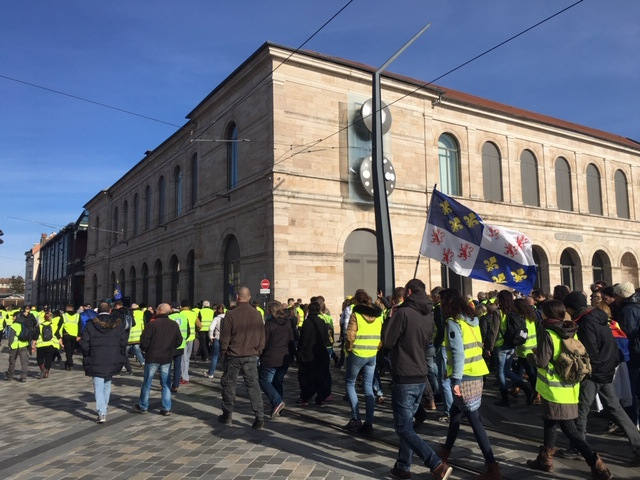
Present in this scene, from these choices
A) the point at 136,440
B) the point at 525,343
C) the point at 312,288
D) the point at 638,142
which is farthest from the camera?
the point at 638,142

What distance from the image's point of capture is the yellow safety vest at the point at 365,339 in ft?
22.8

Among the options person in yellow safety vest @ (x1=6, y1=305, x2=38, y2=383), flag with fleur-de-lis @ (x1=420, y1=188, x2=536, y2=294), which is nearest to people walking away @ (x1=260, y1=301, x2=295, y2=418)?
flag with fleur-de-lis @ (x1=420, y1=188, x2=536, y2=294)

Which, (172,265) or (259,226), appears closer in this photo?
(259,226)

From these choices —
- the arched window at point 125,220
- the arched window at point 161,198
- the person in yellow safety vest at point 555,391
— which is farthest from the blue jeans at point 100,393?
the arched window at point 125,220

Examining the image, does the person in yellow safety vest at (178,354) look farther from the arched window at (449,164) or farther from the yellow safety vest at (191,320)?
the arched window at (449,164)

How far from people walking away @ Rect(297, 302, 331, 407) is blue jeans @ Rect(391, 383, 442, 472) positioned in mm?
3658

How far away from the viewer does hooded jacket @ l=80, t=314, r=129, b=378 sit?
7.81 meters

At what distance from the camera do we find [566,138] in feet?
96.0

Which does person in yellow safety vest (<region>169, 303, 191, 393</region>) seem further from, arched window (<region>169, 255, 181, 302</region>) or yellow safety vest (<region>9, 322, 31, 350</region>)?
arched window (<region>169, 255, 181, 302</region>)

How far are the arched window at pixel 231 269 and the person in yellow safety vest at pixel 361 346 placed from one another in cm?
1535

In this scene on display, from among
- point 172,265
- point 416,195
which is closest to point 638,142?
point 416,195

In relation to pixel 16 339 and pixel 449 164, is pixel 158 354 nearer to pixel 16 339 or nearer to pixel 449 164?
pixel 16 339

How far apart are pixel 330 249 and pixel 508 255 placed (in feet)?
35.9

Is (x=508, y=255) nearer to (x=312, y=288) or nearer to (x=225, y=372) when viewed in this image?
(x=225, y=372)
